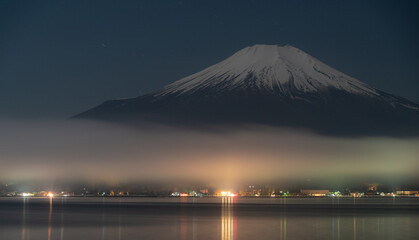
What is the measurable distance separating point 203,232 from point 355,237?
39.8 feet

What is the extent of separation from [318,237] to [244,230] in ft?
26.0

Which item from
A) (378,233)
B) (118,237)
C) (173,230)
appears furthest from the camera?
(173,230)

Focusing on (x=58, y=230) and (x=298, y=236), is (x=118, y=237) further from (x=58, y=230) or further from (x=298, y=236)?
(x=298, y=236)

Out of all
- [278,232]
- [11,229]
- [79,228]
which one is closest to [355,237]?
Result: [278,232]

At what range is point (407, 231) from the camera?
45.3 meters

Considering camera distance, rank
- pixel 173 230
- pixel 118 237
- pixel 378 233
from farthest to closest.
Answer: pixel 173 230 → pixel 378 233 → pixel 118 237

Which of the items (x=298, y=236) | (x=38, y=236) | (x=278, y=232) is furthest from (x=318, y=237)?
(x=38, y=236)

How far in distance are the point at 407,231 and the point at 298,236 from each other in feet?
35.7

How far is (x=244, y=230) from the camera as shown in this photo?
152 feet

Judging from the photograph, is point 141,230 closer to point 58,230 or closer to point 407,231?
point 58,230

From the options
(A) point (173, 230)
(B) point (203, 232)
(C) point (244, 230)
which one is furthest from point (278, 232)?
(A) point (173, 230)

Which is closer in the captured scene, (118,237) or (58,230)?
(118,237)

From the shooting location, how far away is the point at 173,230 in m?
46.6

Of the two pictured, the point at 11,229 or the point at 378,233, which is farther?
the point at 11,229
